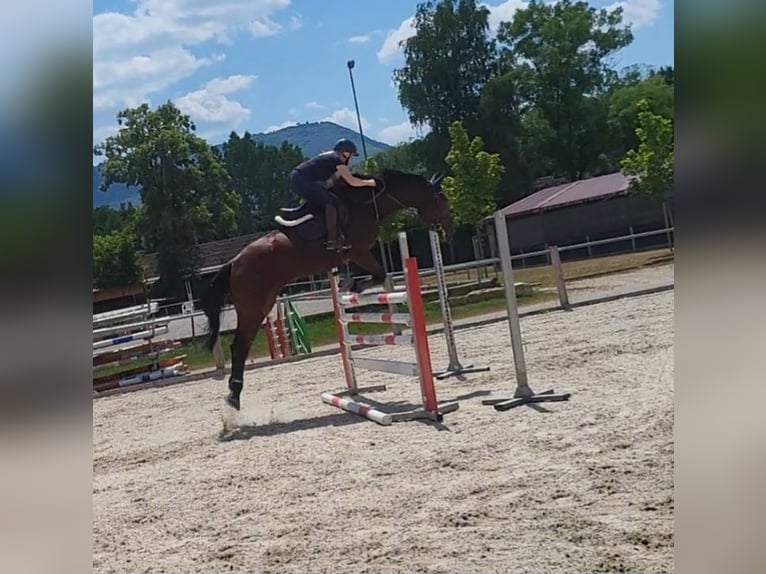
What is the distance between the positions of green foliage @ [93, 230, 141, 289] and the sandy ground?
0.92m

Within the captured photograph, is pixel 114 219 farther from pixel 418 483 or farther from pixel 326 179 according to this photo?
pixel 418 483

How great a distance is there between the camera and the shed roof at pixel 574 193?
2.68m

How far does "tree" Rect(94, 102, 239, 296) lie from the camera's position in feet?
9.27

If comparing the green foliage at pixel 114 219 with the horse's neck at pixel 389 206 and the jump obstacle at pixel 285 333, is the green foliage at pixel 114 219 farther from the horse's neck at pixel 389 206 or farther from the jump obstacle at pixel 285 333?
the jump obstacle at pixel 285 333

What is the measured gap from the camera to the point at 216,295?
4422 millimetres

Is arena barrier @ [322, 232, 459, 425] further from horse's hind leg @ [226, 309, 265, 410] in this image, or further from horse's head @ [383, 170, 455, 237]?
horse's hind leg @ [226, 309, 265, 410]

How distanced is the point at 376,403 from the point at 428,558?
2599mm

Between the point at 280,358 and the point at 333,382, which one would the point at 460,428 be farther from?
the point at 280,358

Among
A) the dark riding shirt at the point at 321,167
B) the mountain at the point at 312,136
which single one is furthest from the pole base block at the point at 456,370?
the mountain at the point at 312,136

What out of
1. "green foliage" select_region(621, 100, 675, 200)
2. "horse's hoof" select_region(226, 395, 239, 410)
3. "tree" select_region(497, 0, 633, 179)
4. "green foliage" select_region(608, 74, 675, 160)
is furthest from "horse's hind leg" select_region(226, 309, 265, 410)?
"green foliage" select_region(621, 100, 675, 200)

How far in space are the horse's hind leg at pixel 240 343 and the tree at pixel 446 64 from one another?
5.12ft

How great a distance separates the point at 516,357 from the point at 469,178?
0.99 meters

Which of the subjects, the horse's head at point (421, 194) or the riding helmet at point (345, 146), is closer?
the riding helmet at point (345, 146)

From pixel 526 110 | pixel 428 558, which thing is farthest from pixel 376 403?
pixel 428 558
